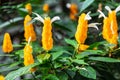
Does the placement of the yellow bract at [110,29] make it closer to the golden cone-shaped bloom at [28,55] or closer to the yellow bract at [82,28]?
the yellow bract at [82,28]

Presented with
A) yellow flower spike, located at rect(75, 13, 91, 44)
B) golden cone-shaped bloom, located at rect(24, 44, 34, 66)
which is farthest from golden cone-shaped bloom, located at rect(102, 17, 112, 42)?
golden cone-shaped bloom, located at rect(24, 44, 34, 66)

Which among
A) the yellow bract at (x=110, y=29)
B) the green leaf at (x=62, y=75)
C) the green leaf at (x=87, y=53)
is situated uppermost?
the yellow bract at (x=110, y=29)

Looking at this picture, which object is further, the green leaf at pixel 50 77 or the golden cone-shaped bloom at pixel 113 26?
the golden cone-shaped bloom at pixel 113 26

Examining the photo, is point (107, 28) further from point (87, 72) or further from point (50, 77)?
point (50, 77)

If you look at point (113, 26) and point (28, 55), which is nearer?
point (28, 55)

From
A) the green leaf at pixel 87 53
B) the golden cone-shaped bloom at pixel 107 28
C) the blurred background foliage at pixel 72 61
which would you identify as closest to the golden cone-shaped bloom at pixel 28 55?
the blurred background foliage at pixel 72 61

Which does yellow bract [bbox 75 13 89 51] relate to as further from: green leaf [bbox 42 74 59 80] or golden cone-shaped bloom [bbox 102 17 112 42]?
green leaf [bbox 42 74 59 80]

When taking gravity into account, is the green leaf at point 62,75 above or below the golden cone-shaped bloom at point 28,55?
below

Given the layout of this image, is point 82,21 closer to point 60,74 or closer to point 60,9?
point 60,74

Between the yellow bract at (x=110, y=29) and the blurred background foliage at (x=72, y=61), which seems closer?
the blurred background foliage at (x=72, y=61)

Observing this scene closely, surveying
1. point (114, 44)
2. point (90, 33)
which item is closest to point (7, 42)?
point (114, 44)

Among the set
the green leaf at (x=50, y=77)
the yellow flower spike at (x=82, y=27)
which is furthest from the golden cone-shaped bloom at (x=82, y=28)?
the green leaf at (x=50, y=77)

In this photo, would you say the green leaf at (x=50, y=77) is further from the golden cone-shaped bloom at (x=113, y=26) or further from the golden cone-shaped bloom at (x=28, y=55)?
the golden cone-shaped bloom at (x=113, y=26)

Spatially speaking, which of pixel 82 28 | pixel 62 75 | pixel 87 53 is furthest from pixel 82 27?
pixel 62 75
